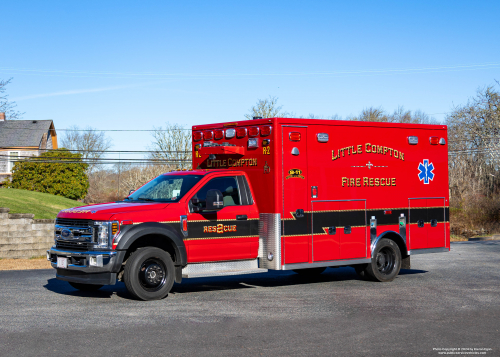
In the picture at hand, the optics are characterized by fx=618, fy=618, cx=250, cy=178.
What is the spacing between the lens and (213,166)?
12242 mm

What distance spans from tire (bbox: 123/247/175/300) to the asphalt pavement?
22 cm

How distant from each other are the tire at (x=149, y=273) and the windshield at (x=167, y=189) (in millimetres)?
1054

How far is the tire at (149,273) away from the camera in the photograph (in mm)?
9789

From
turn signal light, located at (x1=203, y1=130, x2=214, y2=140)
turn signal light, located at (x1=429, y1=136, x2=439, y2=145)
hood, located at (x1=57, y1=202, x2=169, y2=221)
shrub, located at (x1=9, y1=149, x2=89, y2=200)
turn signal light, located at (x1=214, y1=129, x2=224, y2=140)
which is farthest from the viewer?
shrub, located at (x1=9, y1=149, x2=89, y2=200)

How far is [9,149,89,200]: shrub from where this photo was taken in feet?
115

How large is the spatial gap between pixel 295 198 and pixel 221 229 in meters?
1.49

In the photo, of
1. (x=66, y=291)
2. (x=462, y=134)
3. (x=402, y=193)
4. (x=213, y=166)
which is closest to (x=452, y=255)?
(x=402, y=193)

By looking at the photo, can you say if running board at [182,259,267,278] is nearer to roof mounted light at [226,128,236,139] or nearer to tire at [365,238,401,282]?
roof mounted light at [226,128,236,139]

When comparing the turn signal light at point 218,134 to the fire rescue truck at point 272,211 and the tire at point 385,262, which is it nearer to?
the fire rescue truck at point 272,211

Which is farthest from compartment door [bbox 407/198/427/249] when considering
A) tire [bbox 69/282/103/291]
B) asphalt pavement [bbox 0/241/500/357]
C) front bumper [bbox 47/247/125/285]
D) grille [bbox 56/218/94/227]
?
grille [bbox 56/218/94/227]

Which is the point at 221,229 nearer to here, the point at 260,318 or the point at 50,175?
the point at 260,318

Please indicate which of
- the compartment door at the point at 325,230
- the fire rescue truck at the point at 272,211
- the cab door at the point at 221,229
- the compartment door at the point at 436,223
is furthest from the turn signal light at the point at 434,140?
the cab door at the point at 221,229

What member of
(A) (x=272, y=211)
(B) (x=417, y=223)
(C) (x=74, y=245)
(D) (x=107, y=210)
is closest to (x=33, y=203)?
(C) (x=74, y=245)

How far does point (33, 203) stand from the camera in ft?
86.2
